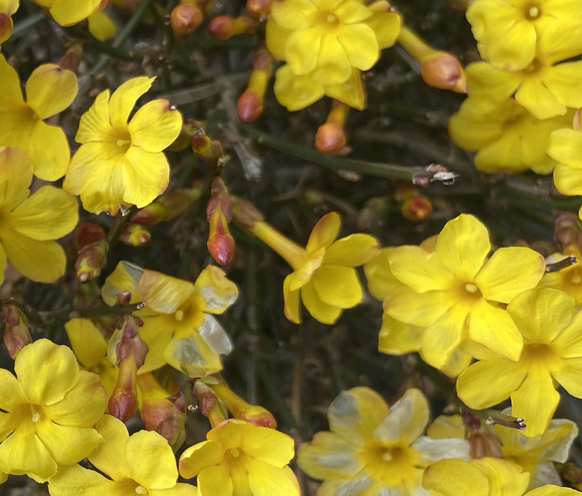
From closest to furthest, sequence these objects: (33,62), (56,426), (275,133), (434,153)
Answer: (56,426)
(434,153)
(33,62)
(275,133)

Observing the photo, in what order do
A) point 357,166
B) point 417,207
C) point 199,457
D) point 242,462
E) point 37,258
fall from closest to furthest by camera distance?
point 199,457 < point 242,462 < point 37,258 < point 357,166 < point 417,207

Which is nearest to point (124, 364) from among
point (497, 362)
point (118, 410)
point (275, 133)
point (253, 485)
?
point (118, 410)

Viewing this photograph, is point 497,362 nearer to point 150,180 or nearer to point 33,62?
point 150,180

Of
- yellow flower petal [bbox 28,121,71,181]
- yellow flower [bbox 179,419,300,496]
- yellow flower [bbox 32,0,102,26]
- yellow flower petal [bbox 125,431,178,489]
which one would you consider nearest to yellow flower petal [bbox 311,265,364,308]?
yellow flower [bbox 179,419,300,496]

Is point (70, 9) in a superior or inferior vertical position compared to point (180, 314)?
superior

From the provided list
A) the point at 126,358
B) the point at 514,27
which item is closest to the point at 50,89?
the point at 126,358

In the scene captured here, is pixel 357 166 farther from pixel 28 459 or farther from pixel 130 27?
Answer: pixel 28 459

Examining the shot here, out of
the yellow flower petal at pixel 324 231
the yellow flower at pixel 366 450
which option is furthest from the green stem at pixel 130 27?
the yellow flower at pixel 366 450
